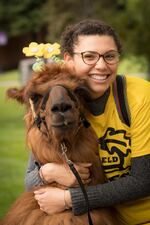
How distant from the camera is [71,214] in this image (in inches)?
112

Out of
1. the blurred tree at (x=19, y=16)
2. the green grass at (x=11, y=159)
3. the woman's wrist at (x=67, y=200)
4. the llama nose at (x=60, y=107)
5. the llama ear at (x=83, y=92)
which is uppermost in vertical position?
the blurred tree at (x=19, y=16)

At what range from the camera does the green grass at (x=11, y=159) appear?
6.46m

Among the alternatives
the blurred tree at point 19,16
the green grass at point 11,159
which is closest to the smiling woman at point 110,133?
the green grass at point 11,159

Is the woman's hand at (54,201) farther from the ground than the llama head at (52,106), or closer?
closer

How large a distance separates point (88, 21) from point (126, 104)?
1.75 ft

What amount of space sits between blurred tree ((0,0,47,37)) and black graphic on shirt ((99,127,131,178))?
39.4 metres

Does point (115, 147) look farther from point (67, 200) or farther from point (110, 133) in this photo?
point (67, 200)

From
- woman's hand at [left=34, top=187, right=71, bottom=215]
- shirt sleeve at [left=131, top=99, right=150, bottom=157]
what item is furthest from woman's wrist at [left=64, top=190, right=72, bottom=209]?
shirt sleeve at [left=131, top=99, right=150, bottom=157]

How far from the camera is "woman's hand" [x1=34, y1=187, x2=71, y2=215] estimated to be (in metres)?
2.86

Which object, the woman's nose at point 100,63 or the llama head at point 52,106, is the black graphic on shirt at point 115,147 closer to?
the llama head at point 52,106

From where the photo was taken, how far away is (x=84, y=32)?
9.91 feet

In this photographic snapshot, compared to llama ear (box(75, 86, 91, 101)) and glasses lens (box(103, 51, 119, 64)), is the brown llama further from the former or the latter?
glasses lens (box(103, 51, 119, 64))

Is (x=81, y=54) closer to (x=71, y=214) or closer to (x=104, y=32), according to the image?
(x=104, y=32)

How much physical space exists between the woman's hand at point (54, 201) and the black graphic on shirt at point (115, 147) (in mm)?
301
